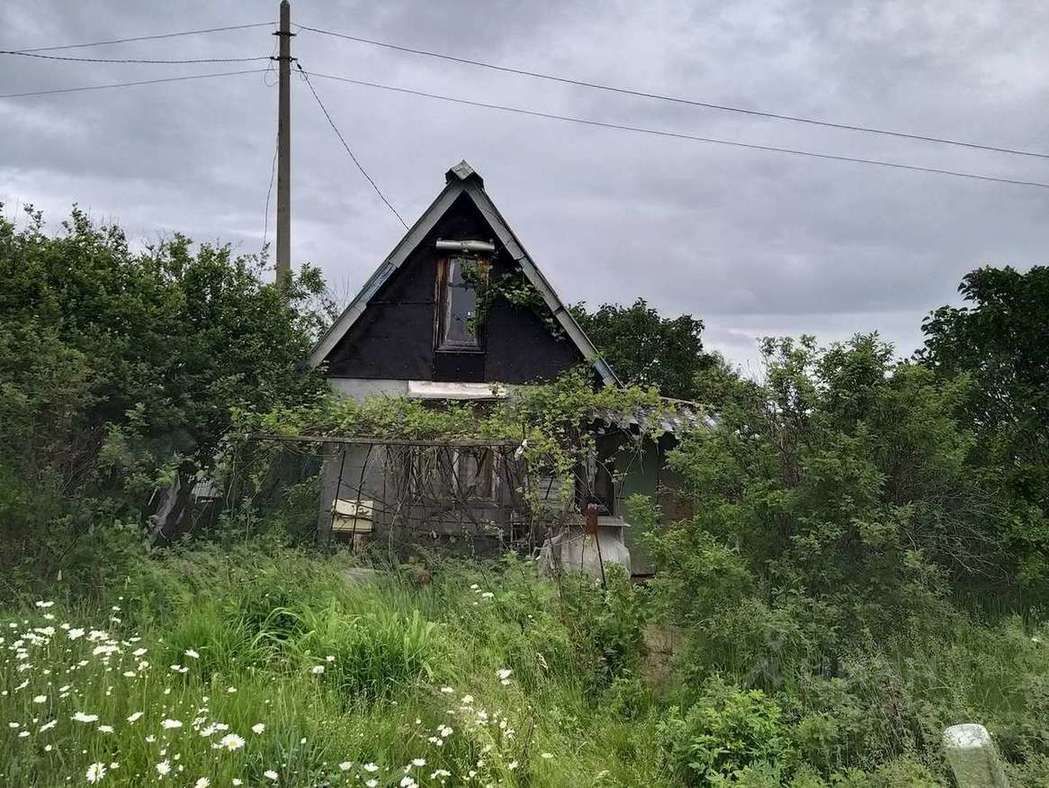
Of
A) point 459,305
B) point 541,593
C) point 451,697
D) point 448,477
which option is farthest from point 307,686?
point 459,305

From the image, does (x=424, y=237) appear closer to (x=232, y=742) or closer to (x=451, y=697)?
(x=451, y=697)

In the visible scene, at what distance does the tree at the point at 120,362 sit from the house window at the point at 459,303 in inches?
96.3

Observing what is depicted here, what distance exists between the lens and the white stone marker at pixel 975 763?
3.63m

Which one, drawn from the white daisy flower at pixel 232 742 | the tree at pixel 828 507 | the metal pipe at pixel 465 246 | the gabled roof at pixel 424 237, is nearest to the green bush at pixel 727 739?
the tree at pixel 828 507

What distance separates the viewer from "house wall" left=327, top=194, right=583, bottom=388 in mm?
12234

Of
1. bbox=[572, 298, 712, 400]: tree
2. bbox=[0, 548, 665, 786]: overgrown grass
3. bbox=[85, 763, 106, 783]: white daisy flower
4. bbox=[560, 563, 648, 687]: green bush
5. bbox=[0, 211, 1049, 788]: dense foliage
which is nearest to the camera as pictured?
bbox=[85, 763, 106, 783]: white daisy flower

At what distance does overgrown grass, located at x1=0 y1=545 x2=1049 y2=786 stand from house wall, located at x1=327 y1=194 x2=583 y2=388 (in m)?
6.42

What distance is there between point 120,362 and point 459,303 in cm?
558

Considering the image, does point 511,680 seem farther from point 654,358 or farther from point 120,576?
point 654,358

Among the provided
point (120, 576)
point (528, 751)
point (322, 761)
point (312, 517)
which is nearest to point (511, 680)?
point (528, 751)

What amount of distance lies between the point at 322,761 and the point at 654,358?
2030 centimetres

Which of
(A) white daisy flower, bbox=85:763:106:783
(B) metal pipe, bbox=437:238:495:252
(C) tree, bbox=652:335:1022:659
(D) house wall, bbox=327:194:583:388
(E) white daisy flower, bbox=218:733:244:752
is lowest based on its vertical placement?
(A) white daisy flower, bbox=85:763:106:783

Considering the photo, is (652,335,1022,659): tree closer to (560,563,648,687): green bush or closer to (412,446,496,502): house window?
(560,563,648,687): green bush

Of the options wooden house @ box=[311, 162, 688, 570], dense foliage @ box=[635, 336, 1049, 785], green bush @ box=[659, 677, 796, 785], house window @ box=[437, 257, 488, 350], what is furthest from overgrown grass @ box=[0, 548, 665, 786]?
house window @ box=[437, 257, 488, 350]
